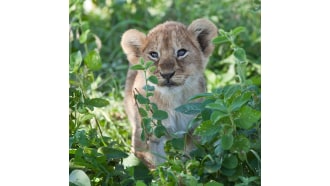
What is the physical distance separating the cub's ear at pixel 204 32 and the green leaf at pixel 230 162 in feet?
3.70

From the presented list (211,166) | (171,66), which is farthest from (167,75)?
(211,166)

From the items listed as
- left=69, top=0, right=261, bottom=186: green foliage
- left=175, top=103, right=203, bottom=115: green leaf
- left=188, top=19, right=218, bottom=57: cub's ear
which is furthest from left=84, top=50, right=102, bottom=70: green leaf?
left=188, top=19, right=218, bottom=57: cub's ear

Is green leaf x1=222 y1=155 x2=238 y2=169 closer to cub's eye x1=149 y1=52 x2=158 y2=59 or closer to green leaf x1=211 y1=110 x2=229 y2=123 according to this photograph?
green leaf x1=211 y1=110 x2=229 y2=123

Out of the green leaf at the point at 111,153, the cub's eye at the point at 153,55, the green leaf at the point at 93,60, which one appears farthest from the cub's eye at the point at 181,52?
the green leaf at the point at 111,153

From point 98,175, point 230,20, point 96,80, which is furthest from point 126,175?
point 230,20

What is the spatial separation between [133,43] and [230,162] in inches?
50.2

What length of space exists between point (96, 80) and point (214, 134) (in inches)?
82.5

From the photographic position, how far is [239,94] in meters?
3.36

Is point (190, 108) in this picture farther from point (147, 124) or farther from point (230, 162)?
point (230, 162)

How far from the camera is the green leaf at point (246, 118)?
3.23 m

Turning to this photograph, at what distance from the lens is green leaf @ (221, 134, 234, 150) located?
10.7 feet

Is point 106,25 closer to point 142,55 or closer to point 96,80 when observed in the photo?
point 96,80

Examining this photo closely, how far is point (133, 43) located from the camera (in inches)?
175

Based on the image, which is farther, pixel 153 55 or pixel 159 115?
pixel 153 55
